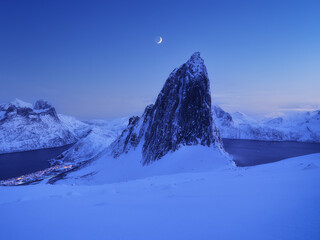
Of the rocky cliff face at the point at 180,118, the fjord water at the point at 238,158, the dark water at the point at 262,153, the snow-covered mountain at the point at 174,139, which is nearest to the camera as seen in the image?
the snow-covered mountain at the point at 174,139

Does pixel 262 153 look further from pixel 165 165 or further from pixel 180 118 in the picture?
pixel 165 165

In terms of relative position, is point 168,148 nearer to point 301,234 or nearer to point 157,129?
point 157,129

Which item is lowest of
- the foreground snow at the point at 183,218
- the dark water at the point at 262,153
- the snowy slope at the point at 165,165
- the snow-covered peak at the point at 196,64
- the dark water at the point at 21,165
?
the dark water at the point at 21,165

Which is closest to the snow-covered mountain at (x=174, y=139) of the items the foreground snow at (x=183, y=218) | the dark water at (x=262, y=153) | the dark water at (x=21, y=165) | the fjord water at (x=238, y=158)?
the foreground snow at (x=183, y=218)

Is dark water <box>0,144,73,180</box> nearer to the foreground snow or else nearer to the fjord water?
the fjord water

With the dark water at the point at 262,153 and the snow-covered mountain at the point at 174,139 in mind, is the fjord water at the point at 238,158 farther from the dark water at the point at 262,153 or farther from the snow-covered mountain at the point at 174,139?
the snow-covered mountain at the point at 174,139

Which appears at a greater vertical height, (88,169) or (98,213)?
(98,213)

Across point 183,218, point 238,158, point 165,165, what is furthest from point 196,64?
point 238,158

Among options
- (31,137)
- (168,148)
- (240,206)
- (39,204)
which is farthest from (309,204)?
(31,137)

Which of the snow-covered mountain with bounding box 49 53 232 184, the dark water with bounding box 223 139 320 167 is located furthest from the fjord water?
the snow-covered mountain with bounding box 49 53 232 184
